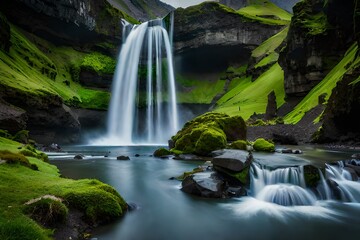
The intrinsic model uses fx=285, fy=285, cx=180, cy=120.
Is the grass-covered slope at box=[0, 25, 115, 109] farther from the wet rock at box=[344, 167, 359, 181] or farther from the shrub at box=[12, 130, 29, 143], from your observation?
the wet rock at box=[344, 167, 359, 181]

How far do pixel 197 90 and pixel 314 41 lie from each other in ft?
239

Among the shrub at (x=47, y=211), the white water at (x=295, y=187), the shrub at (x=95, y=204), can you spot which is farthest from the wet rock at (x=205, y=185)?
the shrub at (x=47, y=211)

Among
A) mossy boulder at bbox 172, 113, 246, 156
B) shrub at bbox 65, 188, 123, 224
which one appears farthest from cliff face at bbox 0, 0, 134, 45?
shrub at bbox 65, 188, 123, 224

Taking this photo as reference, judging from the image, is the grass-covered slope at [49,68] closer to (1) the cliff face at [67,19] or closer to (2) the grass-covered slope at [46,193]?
(1) the cliff face at [67,19]

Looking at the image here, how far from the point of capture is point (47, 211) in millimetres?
9836

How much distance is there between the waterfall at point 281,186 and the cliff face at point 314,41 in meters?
66.2

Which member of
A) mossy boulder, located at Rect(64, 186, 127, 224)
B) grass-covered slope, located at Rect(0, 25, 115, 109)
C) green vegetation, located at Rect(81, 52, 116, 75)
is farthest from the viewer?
green vegetation, located at Rect(81, 52, 116, 75)

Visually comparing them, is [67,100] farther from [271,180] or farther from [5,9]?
[271,180]

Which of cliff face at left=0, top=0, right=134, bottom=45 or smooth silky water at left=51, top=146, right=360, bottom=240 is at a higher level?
cliff face at left=0, top=0, right=134, bottom=45

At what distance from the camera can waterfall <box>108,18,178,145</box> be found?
94.3 m

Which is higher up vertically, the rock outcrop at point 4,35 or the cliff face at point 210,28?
the cliff face at point 210,28

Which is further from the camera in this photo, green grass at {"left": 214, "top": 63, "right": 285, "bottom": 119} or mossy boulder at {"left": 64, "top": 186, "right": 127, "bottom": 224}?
green grass at {"left": 214, "top": 63, "right": 285, "bottom": 119}

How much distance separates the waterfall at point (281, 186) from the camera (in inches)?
668

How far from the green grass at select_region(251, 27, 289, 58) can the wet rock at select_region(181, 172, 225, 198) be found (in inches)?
5197
